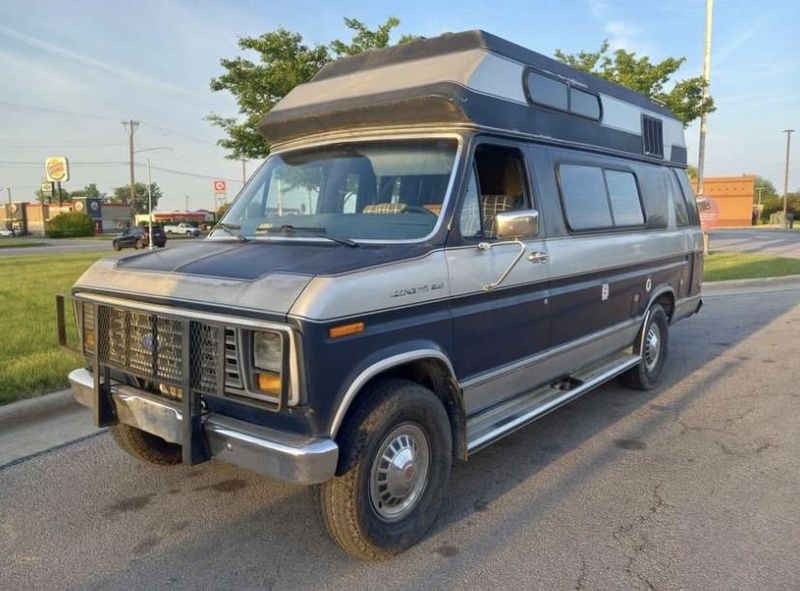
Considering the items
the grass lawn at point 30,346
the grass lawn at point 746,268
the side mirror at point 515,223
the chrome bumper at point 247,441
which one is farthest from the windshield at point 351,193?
the grass lawn at point 746,268

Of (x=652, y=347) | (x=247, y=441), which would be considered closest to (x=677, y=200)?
(x=652, y=347)

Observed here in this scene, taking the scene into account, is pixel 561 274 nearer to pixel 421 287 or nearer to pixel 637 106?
pixel 421 287

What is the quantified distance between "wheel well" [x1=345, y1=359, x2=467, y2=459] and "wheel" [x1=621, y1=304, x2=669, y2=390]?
3.05 meters

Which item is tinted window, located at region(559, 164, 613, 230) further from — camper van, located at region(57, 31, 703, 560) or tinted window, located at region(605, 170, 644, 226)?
tinted window, located at region(605, 170, 644, 226)

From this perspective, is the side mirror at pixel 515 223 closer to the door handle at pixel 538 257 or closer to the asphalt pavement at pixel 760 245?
the door handle at pixel 538 257

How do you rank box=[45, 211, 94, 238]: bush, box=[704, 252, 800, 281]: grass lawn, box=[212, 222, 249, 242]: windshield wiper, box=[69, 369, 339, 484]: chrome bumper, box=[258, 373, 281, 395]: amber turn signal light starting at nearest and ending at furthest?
box=[69, 369, 339, 484]: chrome bumper
box=[258, 373, 281, 395]: amber turn signal light
box=[212, 222, 249, 242]: windshield wiper
box=[704, 252, 800, 281]: grass lawn
box=[45, 211, 94, 238]: bush

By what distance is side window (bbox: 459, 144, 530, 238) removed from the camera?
3.76m

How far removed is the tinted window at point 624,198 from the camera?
545cm

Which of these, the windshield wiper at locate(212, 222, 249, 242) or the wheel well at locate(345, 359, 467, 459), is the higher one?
the windshield wiper at locate(212, 222, 249, 242)

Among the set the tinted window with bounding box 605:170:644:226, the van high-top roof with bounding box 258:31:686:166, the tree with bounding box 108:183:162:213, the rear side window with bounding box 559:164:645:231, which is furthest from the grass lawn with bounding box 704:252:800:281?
the tree with bounding box 108:183:162:213

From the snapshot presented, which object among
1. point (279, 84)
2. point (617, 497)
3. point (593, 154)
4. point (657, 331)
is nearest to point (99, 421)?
point (617, 497)

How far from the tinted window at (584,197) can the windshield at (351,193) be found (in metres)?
1.37

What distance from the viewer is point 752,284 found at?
1428cm

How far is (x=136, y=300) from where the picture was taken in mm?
3340
